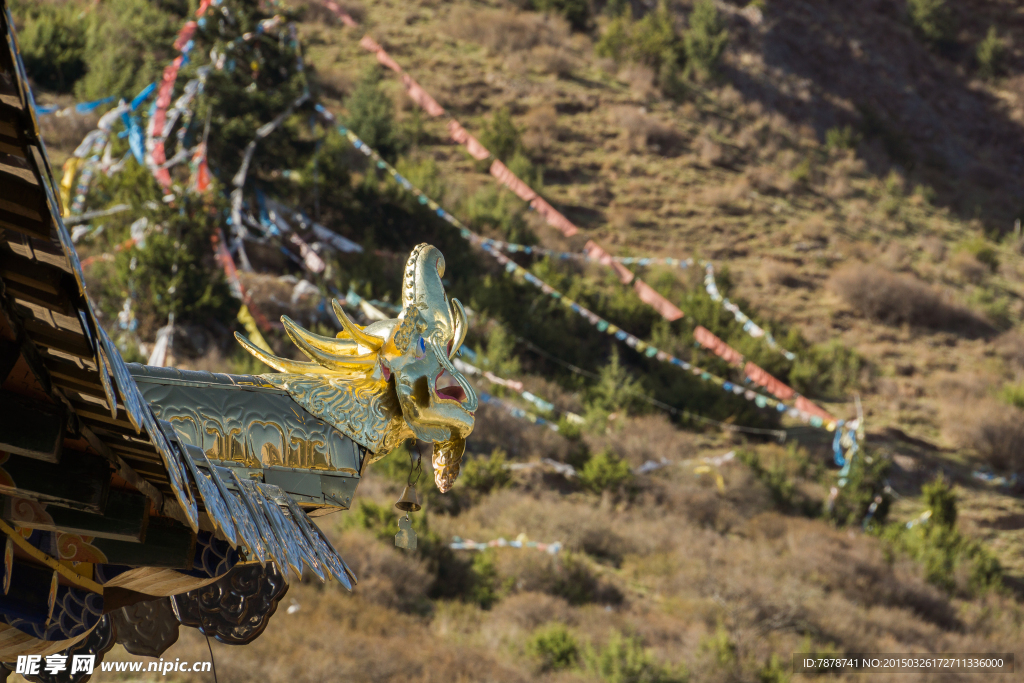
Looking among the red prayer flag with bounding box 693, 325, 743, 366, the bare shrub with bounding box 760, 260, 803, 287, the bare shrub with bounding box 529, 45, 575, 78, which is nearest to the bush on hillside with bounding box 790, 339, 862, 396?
the red prayer flag with bounding box 693, 325, 743, 366

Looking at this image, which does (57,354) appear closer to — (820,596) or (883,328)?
(820,596)

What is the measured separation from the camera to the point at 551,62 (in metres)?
33.2

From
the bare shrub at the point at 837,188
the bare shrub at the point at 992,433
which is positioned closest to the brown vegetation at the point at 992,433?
the bare shrub at the point at 992,433

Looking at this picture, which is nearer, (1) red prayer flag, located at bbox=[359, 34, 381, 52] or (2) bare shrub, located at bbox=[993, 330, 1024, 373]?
(2) bare shrub, located at bbox=[993, 330, 1024, 373]

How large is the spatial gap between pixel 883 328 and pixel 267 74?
49.8ft

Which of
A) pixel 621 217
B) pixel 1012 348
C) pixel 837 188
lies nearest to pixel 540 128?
→ pixel 621 217

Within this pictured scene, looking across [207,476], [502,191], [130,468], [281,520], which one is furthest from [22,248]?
[502,191]

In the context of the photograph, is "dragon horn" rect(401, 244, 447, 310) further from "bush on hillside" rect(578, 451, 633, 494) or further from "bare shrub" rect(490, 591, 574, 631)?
"bush on hillside" rect(578, 451, 633, 494)

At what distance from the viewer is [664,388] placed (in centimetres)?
1983

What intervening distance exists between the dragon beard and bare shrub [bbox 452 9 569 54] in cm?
3156

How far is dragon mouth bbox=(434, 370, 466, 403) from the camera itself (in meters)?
3.69

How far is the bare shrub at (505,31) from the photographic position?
112 feet

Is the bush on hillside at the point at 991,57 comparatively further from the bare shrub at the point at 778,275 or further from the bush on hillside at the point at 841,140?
the bare shrub at the point at 778,275

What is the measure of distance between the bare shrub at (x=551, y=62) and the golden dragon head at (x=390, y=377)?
3064 cm
